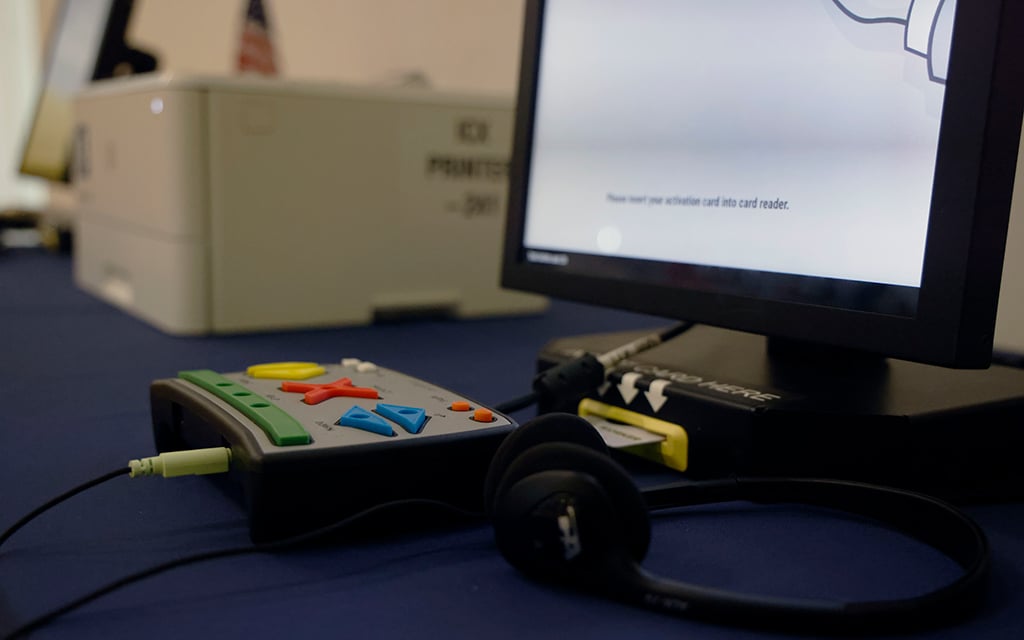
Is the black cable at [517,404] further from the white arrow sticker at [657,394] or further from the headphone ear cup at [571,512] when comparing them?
the headphone ear cup at [571,512]

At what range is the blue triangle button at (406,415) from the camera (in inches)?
15.2

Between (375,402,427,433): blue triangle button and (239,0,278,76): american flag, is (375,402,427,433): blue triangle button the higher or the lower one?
the lower one

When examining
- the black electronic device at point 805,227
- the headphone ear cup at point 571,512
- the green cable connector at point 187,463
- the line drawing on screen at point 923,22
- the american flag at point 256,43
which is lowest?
the green cable connector at point 187,463

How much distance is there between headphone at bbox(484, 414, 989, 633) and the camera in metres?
0.29

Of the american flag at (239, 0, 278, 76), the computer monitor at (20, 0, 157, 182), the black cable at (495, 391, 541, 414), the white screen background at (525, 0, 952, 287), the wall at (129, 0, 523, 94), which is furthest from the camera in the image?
the computer monitor at (20, 0, 157, 182)

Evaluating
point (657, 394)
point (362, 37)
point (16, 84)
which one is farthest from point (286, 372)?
point (16, 84)

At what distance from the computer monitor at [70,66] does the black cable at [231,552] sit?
1325 millimetres

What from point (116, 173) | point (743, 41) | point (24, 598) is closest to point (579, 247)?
point (743, 41)

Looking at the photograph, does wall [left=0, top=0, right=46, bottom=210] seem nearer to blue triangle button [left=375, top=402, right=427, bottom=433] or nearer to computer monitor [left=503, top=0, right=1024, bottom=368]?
computer monitor [left=503, top=0, right=1024, bottom=368]

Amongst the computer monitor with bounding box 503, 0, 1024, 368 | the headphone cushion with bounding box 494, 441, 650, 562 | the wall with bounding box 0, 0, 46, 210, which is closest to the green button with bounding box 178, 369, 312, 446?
the headphone cushion with bounding box 494, 441, 650, 562

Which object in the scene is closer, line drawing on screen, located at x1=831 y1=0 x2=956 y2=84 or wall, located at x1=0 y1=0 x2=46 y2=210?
line drawing on screen, located at x1=831 y1=0 x2=956 y2=84

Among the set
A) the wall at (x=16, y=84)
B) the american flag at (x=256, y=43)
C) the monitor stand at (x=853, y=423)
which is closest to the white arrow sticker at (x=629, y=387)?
the monitor stand at (x=853, y=423)

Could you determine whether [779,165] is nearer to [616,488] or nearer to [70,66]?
[616,488]

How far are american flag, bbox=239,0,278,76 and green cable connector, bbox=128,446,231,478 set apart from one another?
83 cm
